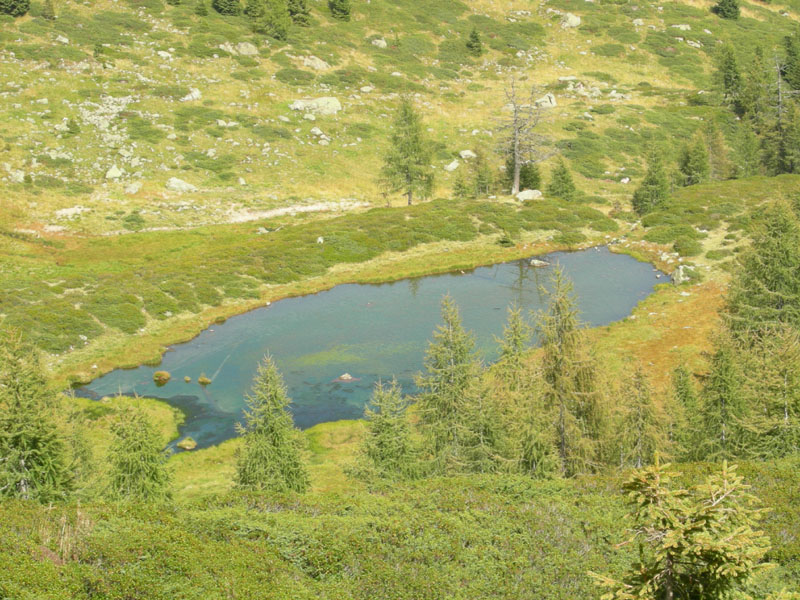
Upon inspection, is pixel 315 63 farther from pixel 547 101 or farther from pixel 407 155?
pixel 547 101

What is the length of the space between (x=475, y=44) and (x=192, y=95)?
5970cm

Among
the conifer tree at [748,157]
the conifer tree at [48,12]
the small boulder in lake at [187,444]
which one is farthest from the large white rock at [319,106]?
the small boulder in lake at [187,444]

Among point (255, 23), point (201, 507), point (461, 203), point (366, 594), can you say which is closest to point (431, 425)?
point (201, 507)

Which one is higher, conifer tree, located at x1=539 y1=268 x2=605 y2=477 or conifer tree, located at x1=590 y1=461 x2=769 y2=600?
conifer tree, located at x1=590 y1=461 x2=769 y2=600

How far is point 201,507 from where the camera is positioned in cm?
2173

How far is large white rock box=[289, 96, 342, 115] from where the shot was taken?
104m

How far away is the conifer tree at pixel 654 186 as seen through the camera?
79500 millimetres

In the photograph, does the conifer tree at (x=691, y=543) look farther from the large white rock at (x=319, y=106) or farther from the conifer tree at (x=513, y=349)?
the large white rock at (x=319, y=106)

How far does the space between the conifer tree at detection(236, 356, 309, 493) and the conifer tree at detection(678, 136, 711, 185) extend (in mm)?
81199

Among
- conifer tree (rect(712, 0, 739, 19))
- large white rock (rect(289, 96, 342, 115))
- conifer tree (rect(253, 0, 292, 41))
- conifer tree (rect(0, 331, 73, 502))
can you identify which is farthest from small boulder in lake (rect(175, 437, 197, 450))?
conifer tree (rect(712, 0, 739, 19))

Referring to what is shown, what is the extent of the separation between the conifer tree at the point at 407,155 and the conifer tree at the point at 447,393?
58808 mm

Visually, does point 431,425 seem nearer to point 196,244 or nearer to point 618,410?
point 618,410

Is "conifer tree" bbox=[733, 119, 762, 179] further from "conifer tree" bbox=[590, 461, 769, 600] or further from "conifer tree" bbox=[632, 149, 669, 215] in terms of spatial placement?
"conifer tree" bbox=[590, 461, 769, 600]

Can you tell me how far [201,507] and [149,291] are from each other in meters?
40.7
